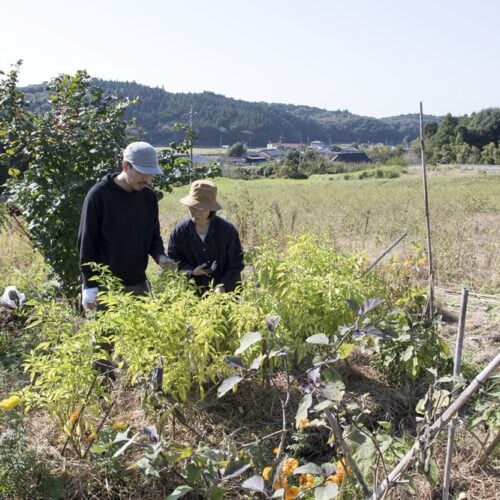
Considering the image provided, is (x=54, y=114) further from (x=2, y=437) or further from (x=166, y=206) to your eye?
(x=166, y=206)

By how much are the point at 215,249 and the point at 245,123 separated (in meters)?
104

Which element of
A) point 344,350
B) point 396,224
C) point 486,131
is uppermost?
point 486,131

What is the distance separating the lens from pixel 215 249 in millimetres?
3463

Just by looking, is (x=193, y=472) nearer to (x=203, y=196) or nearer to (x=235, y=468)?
(x=235, y=468)

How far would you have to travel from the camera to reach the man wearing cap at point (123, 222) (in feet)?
9.70

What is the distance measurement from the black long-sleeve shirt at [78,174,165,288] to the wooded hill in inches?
3093

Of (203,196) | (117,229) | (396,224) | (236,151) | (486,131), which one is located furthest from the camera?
(236,151)

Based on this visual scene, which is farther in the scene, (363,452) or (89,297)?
(89,297)

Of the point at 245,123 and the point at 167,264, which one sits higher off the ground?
the point at 245,123

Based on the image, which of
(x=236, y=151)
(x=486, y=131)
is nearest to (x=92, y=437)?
(x=486, y=131)

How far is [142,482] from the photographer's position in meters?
2.31

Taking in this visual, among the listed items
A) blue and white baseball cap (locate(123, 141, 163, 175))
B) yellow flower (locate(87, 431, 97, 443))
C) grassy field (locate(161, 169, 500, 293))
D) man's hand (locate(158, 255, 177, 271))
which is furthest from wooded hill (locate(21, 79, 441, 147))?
yellow flower (locate(87, 431, 97, 443))

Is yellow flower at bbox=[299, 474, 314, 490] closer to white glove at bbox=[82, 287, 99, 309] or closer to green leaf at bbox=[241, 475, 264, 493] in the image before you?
green leaf at bbox=[241, 475, 264, 493]

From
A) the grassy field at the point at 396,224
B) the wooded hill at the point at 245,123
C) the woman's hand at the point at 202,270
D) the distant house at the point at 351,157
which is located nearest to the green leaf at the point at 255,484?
the woman's hand at the point at 202,270
